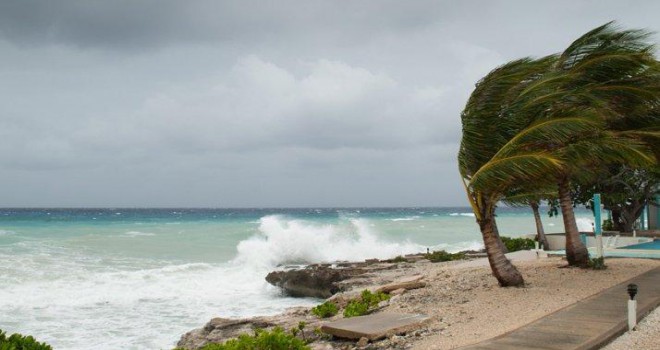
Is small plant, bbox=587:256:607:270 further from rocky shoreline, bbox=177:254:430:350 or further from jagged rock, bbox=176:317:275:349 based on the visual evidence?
jagged rock, bbox=176:317:275:349

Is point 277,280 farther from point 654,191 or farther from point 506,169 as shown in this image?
point 654,191

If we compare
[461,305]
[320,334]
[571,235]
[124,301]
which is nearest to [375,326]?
[320,334]

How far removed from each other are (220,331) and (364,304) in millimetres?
3240

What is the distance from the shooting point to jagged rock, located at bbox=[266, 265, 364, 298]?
67.8 ft

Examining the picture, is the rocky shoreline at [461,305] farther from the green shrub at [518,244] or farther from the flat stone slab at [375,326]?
the green shrub at [518,244]

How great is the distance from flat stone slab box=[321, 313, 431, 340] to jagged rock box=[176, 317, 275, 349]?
3012 mm

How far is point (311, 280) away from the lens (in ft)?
68.8

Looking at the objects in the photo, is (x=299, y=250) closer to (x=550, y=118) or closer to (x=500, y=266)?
(x=500, y=266)

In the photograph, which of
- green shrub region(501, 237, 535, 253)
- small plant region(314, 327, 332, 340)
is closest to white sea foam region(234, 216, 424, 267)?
green shrub region(501, 237, 535, 253)

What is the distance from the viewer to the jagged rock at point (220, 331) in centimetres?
1226

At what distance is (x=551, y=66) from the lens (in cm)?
1407

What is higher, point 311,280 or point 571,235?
point 571,235

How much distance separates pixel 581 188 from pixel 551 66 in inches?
561

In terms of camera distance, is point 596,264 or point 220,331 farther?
point 596,264
